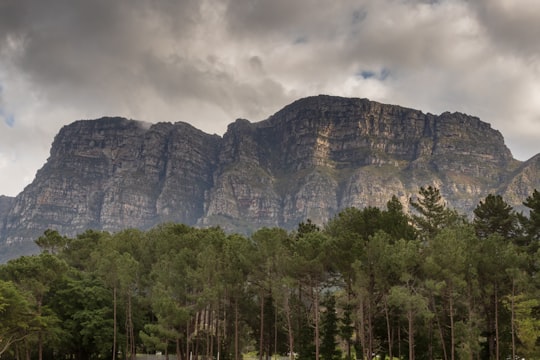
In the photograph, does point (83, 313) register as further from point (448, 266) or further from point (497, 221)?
point (497, 221)

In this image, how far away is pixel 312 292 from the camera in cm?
5334

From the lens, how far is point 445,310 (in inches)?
2162

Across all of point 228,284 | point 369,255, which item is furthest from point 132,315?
point 369,255

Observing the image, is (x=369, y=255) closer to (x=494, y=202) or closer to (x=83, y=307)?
(x=494, y=202)

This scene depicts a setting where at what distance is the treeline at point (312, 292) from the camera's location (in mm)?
49031

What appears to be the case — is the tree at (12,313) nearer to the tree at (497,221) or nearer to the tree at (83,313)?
the tree at (83,313)

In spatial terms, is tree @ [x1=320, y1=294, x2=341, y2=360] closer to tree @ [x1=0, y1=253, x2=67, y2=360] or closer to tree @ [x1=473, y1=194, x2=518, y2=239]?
tree @ [x1=473, y1=194, x2=518, y2=239]

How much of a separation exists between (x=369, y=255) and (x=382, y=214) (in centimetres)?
1203

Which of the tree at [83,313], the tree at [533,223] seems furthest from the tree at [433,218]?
the tree at [83,313]

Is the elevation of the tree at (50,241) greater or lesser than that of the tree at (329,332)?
greater

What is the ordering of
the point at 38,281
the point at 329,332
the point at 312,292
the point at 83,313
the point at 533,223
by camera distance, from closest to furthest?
the point at 312,292, the point at 329,332, the point at 38,281, the point at 533,223, the point at 83,313

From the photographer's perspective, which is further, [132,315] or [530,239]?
[132,315]

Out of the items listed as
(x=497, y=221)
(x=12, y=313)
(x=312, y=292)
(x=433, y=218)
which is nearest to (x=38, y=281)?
(x=12, y=313)

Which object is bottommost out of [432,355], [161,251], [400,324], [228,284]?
[432,355]
